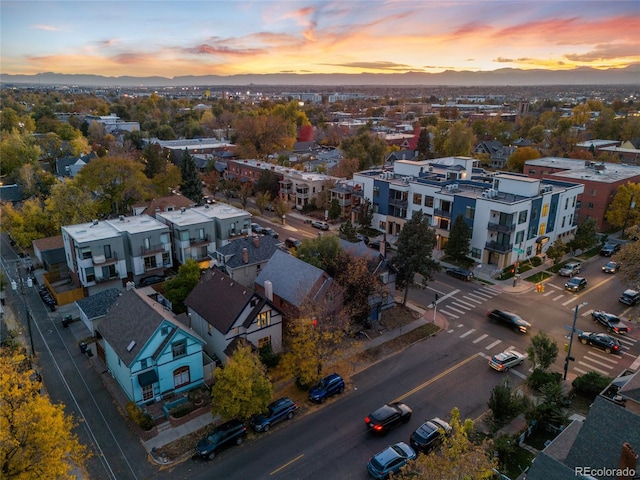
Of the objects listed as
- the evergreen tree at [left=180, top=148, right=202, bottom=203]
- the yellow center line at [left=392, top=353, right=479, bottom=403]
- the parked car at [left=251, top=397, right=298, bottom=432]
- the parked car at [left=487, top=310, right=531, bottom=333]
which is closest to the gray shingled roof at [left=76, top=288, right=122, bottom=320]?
the parked car at [left=251, top=397, right=298, bottom=432]

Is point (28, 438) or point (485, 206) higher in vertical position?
point (485, 206)

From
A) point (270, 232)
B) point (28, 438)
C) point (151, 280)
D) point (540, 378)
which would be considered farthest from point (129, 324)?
point (270, 232)

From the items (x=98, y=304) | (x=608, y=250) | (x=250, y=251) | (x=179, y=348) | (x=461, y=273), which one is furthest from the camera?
(x=608, y=250)

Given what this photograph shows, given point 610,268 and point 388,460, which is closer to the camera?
point 388,460

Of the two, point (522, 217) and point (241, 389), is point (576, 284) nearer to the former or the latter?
point (522, 217)

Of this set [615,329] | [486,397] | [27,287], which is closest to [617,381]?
[486,397]

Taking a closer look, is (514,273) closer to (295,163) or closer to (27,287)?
(27,287)

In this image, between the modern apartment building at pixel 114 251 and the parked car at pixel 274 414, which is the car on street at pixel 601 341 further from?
A: the modern apartment building at pixel 114 251
